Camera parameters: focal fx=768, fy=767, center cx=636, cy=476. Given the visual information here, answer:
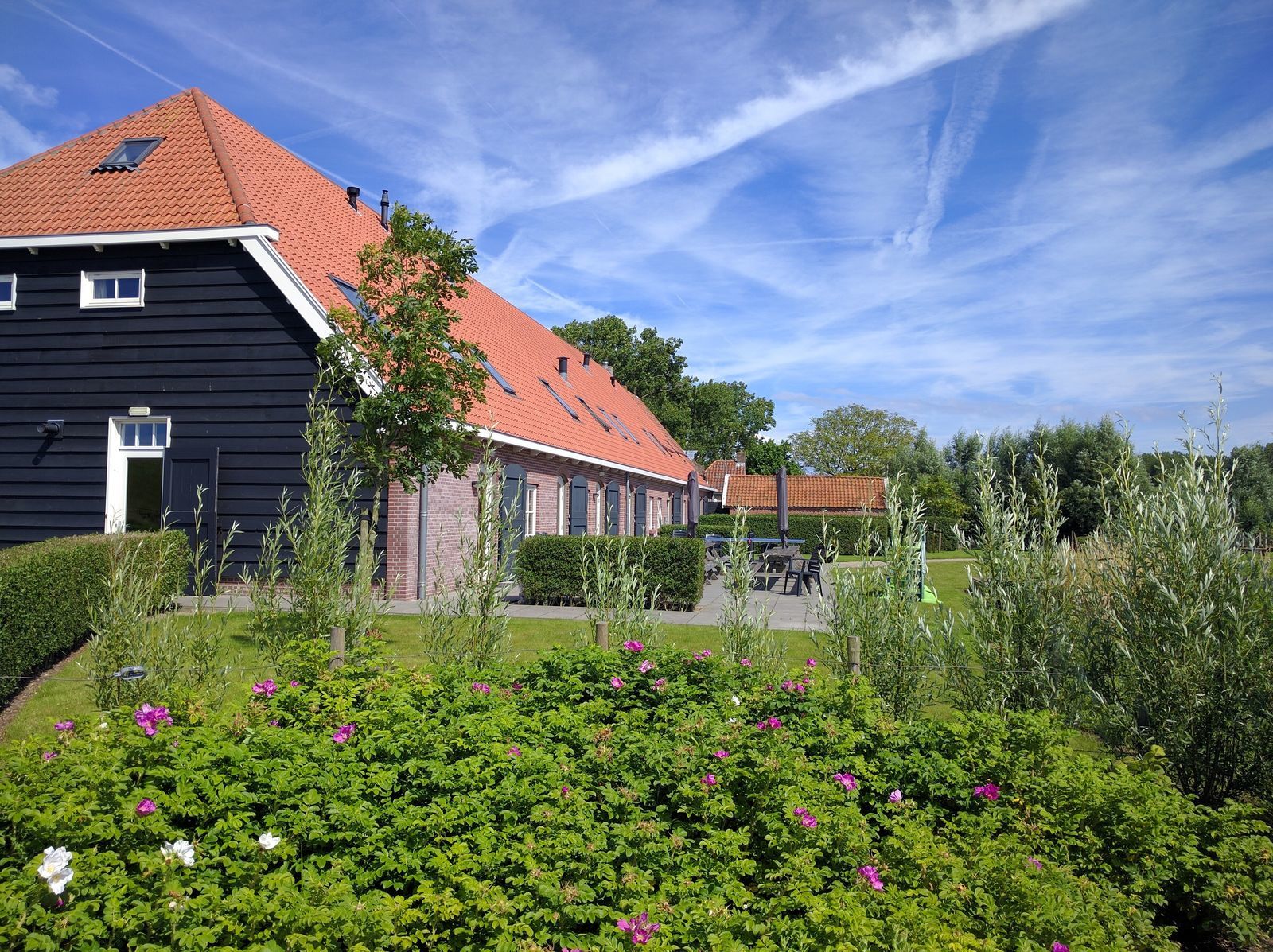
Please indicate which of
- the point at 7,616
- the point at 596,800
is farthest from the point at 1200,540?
the point at 7,616

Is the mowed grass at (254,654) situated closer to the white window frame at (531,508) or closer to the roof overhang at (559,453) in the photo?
the roof overhang at (559,453)

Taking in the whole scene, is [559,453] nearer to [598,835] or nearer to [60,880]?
[598,835]

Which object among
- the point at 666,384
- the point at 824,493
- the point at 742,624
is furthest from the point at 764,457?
the point at 742,624

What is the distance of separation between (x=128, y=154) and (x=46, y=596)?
9.50 m

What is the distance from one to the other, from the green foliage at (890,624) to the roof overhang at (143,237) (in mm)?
10388

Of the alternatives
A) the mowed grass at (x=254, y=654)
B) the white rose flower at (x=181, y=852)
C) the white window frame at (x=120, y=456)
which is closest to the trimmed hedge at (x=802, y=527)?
the mowed grass at (x=254, y=654)

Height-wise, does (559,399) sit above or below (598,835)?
above

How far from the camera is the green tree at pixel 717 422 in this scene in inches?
2239

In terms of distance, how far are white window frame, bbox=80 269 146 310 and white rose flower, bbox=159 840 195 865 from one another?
12314 mm

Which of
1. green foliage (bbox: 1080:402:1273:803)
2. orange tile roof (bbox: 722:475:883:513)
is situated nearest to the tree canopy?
orange tile roof (bbox: 722:475:883:513)

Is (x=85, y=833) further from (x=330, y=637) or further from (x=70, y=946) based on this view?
(x=330, y=637)

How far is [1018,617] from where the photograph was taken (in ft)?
17.8

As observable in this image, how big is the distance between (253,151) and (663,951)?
16.3 meters

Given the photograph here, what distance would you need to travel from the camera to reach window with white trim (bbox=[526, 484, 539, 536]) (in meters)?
16.7
